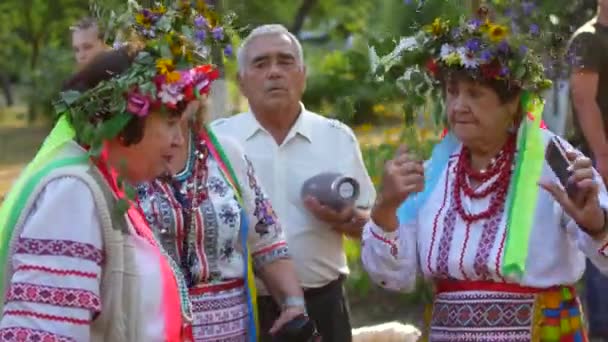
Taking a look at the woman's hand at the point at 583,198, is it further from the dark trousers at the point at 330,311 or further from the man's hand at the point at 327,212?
the dark trousers at the point at 330,311

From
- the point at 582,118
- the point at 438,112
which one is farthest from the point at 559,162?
the point at 582,118

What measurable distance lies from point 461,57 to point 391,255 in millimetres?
679

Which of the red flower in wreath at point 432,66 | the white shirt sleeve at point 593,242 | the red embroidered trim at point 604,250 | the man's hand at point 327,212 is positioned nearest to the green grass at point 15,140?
the man's hand at point 327,212

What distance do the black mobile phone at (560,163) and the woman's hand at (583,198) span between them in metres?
0.02

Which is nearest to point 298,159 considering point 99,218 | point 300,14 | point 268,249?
point 268,249

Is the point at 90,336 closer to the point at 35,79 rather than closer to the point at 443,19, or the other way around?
the point at 443,19

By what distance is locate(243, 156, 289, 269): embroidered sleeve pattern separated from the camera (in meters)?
4.59

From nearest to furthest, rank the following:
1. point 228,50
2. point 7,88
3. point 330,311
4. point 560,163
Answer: point 560,163 → point 228,50 → point 330,311 → point 7,88

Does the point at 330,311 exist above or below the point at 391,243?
below

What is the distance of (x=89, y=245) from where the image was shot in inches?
130

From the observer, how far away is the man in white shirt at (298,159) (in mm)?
5355

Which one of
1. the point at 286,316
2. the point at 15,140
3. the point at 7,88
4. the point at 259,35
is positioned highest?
the point at 7,88

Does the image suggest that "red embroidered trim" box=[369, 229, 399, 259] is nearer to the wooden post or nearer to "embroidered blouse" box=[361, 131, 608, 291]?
"embroidered blouse" box=[361, 131, 608, 291]

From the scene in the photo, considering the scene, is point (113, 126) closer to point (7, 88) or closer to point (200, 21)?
point (200, 21)
